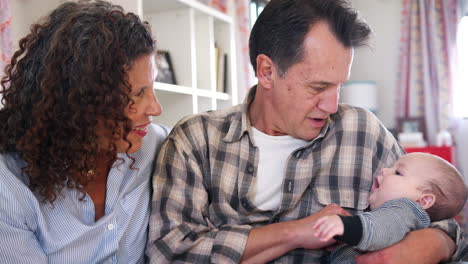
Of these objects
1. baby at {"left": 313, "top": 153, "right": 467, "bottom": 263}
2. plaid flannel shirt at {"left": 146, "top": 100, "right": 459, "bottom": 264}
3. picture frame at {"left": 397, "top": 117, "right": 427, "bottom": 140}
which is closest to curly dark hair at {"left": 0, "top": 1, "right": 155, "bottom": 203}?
plaid flannel shirt at {"left": 146, "top": 100, "right": 459, "bottom": 264}

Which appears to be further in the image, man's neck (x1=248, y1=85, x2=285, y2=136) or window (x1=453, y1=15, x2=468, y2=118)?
window (x1=453, y1=15, x2=468, y2=118)

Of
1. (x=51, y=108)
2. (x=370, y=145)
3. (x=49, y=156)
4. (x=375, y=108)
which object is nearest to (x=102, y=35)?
(x=51, y=108)

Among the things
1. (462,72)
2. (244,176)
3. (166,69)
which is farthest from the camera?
(462,72)

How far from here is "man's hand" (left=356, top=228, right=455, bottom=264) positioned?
52.2 inches

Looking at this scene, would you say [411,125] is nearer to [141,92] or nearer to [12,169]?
[141,92]

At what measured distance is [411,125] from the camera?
4.92 meters

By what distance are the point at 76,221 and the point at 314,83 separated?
31.6 inches

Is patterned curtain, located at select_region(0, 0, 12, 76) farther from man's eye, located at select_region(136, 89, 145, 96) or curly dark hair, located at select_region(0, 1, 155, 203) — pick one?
man's eye, located at select_region(136, 89, 145, 96)

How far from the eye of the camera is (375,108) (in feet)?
16.2

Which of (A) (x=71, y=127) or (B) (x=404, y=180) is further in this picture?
(B) (x=404, y=180)

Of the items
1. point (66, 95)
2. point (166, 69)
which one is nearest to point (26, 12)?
point (166, 69)

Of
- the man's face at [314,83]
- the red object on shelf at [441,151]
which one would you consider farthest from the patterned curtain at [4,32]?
the red object on shelf at [441,151]

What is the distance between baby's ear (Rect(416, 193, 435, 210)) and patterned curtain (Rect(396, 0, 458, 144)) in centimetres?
356

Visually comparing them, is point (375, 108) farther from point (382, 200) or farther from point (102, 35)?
point (102, 35)
